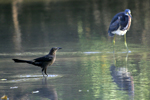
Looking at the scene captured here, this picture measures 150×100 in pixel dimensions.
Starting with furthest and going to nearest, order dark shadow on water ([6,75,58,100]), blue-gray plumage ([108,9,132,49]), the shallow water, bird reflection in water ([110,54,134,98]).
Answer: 1. blue-gray plumage ([108,9,132,49])
2. bird reflection in water ([110,54,134,98])
3. the shallow water
4. dark shadow on water ([6,75,58,100])

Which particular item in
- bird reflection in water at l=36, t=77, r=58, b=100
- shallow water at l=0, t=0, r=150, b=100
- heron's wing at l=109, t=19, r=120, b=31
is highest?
heron's wing at l=109, t=19, r=120, b=31

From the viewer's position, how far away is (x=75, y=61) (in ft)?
38.1

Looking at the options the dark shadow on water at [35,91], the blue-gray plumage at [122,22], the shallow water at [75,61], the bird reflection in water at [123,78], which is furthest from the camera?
the blue-gray plumage at [122,22]

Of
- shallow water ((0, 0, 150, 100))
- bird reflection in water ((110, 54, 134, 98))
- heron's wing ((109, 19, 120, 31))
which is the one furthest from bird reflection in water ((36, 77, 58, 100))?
heron's wing ((109, 19, 120, 31))

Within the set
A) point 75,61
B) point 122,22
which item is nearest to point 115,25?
point 122,22

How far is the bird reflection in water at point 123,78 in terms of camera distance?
8.24 m

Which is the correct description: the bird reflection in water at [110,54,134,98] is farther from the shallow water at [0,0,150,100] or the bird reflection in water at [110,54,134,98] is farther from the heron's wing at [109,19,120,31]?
the heron's wing at [109,19,120,31]

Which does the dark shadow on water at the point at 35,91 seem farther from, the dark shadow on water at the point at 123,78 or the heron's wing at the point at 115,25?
the heron's wing at the point at 115,25

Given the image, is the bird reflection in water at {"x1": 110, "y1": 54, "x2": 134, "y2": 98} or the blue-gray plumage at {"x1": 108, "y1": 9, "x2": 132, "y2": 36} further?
the blue-gray plumage at {"x1": 108, "y1": 9, "x2": 132, "y2": 36}

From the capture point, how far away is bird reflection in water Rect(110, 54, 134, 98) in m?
8.24

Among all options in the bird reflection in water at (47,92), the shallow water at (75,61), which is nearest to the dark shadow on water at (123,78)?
the shallow water at (75,61)

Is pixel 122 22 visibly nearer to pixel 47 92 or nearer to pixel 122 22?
pixel 122 22

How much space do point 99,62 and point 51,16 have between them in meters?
14.1

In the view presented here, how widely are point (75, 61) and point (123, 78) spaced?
8.28 feet
